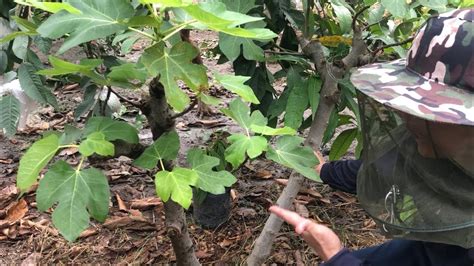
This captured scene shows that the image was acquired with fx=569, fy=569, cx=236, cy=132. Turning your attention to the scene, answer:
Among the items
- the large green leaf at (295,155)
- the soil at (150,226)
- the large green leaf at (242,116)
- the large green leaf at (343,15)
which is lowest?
the soil at (150,226)

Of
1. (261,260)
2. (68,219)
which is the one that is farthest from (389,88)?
(261,260)

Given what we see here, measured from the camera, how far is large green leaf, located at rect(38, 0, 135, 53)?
0.99 metres

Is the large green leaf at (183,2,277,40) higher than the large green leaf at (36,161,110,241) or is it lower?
higher

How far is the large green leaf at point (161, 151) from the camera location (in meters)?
1.29

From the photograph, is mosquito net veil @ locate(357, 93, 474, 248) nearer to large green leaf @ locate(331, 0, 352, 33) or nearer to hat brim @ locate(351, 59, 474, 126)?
hat brim @ locate(351, 59, 474, 126)

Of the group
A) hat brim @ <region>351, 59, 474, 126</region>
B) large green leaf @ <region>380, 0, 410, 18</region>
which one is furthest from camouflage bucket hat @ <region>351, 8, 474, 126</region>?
large green leaf @ <region>380, 0, 410, 18</region>

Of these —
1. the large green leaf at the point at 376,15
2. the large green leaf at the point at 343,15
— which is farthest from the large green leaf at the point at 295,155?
the large green leaf at the point at 376,15

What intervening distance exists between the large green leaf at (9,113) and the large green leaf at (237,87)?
564 millimetres

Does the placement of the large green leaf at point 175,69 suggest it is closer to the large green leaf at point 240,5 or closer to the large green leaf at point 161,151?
the large green leaf at point 161,151

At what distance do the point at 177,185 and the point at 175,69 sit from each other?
0.24 metres

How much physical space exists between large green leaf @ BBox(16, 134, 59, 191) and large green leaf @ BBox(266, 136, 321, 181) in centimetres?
46

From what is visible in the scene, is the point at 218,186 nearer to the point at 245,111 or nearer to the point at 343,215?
the point at 245,111

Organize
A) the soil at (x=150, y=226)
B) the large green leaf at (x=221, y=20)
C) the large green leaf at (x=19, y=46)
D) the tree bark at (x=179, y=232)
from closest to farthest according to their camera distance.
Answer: the large green leaf at (x=221, y=20), the large green leaf at (x=19, y=46), the tree bark at (x=179, y=232), the soil at (x=150, y=226)

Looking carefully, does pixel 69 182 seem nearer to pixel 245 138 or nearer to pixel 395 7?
pixel 245 138
